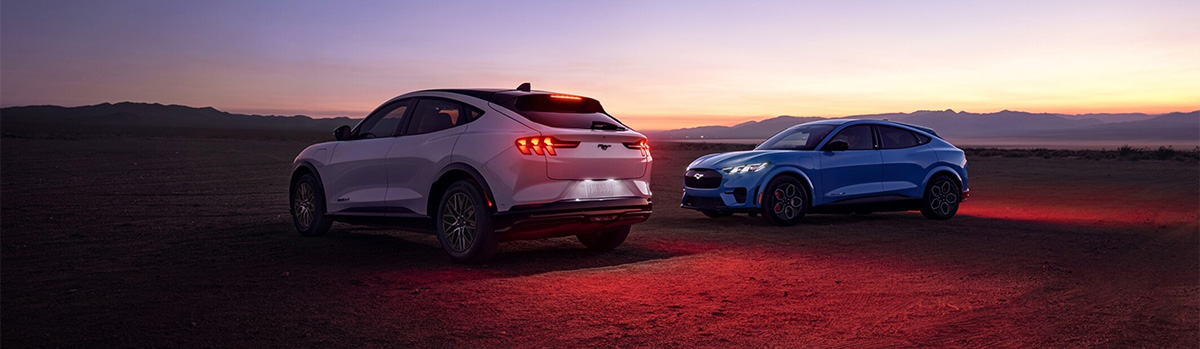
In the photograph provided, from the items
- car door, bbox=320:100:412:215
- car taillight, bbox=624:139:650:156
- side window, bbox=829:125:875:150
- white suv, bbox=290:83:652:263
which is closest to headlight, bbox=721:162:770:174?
side window, bbox=829:125:875:150

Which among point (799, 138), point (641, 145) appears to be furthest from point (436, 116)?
point (799, 138)

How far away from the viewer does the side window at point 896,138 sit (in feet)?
43.5

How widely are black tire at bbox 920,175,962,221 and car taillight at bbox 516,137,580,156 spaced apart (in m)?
7.84

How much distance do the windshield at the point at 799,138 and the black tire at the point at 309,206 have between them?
22.0 ft

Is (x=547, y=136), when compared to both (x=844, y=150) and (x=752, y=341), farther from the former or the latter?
(x=844, y=150)

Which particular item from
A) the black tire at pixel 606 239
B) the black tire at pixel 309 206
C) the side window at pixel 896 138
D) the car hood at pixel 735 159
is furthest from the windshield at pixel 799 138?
the black tire at pixel 309 206

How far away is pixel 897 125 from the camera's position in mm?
13688

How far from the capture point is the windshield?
12.8m

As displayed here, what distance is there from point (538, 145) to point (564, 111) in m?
0.76

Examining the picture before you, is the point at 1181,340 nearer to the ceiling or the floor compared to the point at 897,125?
nearer to the floor

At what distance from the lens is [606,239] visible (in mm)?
9367

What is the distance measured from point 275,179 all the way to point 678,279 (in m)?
17.0

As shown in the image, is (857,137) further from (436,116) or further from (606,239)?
(436,116)

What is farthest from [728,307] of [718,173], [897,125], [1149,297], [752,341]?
[897,125]
